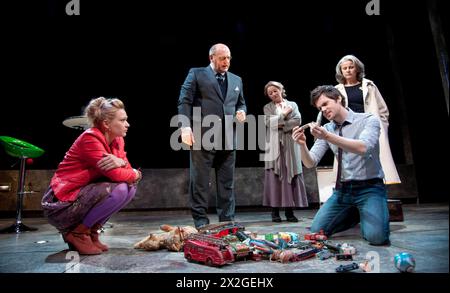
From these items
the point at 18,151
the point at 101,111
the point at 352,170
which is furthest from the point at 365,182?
the point at 18,151

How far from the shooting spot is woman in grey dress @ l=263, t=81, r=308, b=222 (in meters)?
3.52

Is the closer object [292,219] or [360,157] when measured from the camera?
[360,157]

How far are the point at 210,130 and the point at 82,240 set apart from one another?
4.40 feet

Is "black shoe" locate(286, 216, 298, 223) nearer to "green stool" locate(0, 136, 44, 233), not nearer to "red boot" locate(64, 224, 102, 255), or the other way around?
"red boot" locate(64, 224, 102, 255)

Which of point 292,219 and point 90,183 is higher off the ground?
point 90,183

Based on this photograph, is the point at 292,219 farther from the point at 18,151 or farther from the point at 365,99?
the point at 18,151

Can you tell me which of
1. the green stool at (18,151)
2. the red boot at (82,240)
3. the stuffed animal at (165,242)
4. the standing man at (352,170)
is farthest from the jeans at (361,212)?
the green stool at (18,151)

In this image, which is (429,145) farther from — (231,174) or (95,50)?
(95,50)

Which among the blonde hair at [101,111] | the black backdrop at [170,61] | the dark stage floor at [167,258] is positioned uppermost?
the black backdrop at [170,61]

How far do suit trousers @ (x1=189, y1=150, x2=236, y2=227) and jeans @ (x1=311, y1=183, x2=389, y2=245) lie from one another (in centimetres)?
82

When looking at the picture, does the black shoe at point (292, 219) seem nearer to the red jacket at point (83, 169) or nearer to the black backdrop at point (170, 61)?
the red jacket at point (83, 169)

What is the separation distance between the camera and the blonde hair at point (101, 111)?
2.05 m

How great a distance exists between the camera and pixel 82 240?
78.7 inches
